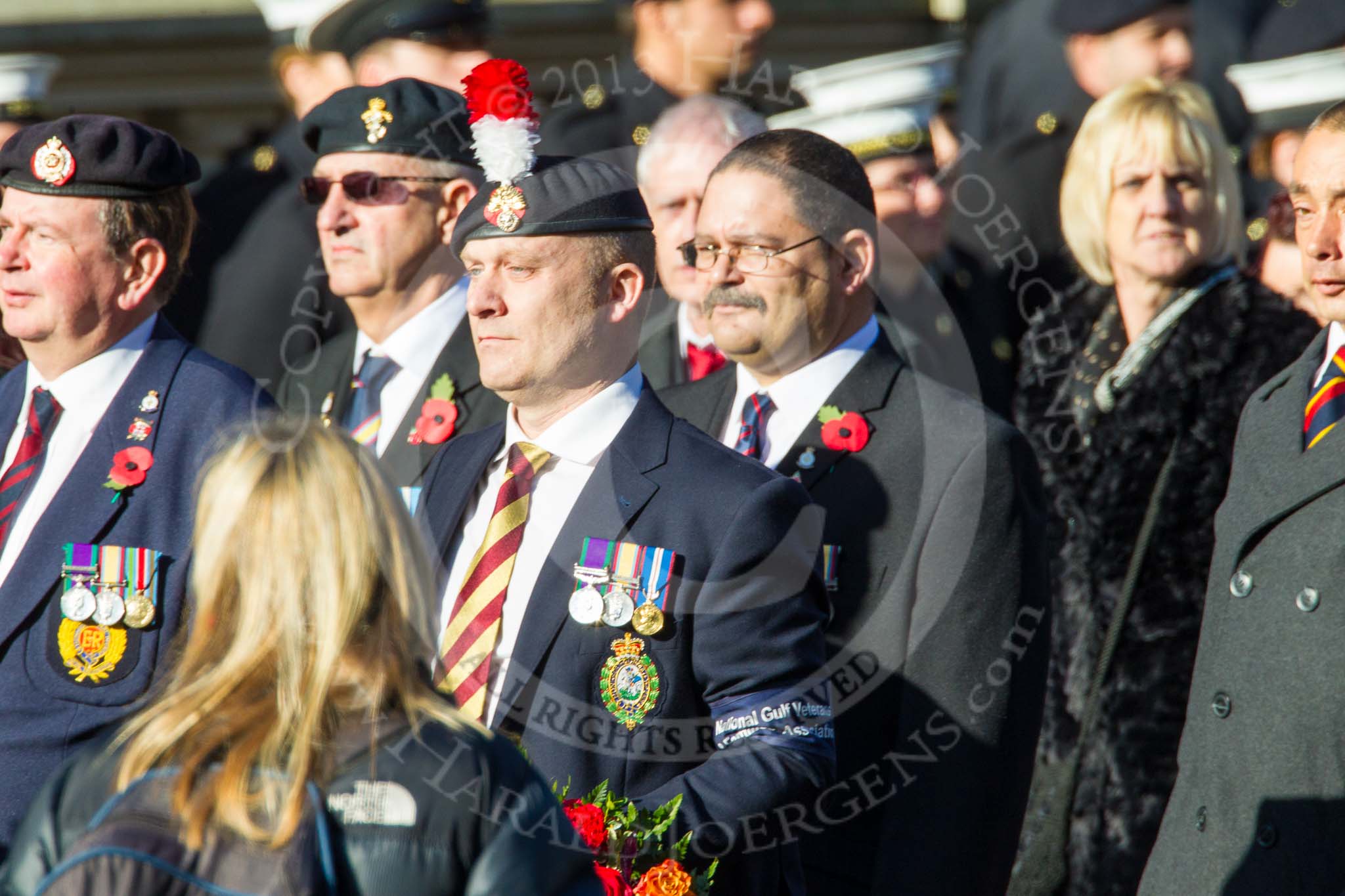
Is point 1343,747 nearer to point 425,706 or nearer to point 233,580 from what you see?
point 425,706

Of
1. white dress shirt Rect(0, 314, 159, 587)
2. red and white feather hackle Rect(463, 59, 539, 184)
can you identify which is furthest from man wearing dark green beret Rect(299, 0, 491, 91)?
red and white feather hackle Rect(463, 59, 539, 184)

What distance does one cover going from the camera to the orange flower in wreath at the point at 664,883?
124 inches

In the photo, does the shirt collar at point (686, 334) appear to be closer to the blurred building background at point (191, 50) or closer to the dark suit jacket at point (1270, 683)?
the dark suit jacket at point (1270, 683)

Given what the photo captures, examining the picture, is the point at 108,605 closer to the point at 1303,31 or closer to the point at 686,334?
the point at 686,334

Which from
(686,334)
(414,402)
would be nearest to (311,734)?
(414,402)

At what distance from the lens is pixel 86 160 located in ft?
14.7

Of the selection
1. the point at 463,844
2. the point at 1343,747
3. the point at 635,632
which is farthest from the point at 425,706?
the point at 1343,747

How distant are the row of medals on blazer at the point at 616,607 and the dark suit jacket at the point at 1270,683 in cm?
123

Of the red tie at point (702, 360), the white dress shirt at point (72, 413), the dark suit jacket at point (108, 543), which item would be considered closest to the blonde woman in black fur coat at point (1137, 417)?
the red tie at point (702, 360)

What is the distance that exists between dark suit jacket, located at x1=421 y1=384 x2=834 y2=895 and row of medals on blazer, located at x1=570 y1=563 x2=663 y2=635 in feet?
0.09

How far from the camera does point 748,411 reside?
458cm

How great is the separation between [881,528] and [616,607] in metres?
0.92

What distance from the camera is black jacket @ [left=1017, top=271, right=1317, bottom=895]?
5020 mm

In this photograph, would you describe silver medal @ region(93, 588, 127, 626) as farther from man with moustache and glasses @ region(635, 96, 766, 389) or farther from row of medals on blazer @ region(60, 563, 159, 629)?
man with moustache and glasses @ region(635, 96, 766, 389)
